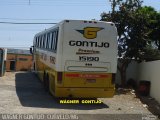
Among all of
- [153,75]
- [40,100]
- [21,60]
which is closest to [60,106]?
[40,100]

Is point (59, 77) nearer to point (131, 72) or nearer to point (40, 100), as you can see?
point (40, 100)

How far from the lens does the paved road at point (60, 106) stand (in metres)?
13.9

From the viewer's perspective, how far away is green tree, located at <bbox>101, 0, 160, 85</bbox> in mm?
23828

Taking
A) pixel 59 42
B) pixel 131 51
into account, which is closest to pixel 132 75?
pixel 131 51

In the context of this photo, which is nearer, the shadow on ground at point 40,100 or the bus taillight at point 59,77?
the shadow on ground at point 40,100

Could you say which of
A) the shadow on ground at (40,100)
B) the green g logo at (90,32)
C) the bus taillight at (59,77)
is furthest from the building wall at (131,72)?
the bus taillight at (59,77)

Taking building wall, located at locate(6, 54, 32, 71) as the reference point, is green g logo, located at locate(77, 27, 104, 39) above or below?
above

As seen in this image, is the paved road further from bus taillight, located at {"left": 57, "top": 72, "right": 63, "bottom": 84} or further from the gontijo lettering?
the gontijo lettering

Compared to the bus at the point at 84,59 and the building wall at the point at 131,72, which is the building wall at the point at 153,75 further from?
the bus at the point at 84,59

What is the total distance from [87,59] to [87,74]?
23.1 inches

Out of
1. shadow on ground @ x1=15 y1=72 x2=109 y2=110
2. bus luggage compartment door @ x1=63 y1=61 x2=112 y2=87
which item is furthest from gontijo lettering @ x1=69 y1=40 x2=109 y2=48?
shadow on ground @ x1=15 y1=72 x2=109 y2=110

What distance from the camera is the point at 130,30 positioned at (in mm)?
24094

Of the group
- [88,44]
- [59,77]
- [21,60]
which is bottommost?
[21,60]

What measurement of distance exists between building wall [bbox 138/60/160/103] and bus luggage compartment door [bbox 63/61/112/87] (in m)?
3.30
